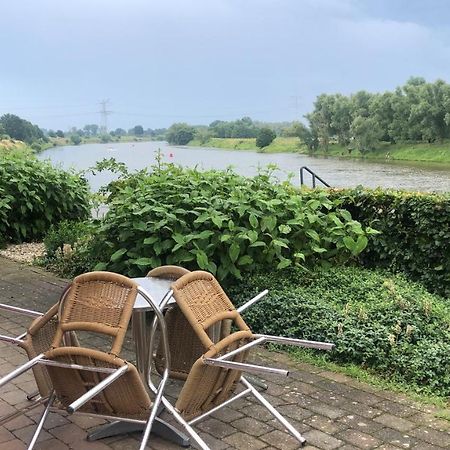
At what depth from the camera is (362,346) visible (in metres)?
4.26

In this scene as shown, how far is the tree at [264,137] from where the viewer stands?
16500mm

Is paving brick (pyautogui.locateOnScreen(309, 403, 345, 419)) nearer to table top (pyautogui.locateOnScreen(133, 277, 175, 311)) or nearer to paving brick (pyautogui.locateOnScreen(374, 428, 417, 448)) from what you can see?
paving brick (pyautogui.locateOnScreen(374, 428, 417, 448))

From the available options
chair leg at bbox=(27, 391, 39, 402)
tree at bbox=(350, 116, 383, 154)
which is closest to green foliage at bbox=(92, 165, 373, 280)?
chair leg at bbox=(27, 391, 39, 402)

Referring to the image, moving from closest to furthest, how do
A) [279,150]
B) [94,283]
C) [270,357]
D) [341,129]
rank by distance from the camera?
[94,283], [270,357], [279,150], [341,129]

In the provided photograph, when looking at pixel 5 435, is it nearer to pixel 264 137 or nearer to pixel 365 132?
pixel 264 137

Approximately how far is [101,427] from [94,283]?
840 millimetres

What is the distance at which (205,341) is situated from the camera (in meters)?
2.87

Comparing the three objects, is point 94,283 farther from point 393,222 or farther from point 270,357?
point 393,222

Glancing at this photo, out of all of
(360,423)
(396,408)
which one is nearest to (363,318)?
(396,408)

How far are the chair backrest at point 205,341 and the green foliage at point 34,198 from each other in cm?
665

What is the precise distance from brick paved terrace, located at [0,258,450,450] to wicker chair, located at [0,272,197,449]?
285 millimetres

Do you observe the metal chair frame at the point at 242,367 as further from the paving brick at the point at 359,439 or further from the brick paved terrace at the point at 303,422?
the paving brick at the point at 359,439

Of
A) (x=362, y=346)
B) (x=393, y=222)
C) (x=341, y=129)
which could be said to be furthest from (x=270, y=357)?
(x=341, y=129)

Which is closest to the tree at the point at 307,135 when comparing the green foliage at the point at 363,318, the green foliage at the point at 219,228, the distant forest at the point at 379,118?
the distant forest at the point at 379,118
